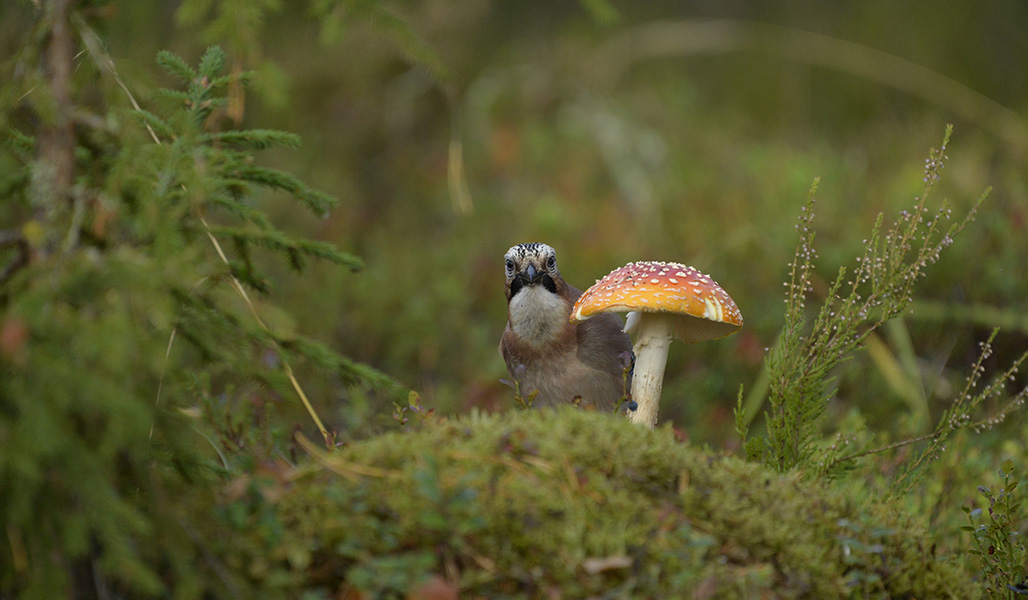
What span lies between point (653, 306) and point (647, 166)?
7069 mm

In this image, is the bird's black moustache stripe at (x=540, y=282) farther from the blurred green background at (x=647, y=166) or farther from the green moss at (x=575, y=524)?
the green moss at (x=575, y=524)

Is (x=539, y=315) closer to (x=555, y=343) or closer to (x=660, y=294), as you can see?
(x=555, y=343)

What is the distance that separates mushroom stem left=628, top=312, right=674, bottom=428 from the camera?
11.8ft

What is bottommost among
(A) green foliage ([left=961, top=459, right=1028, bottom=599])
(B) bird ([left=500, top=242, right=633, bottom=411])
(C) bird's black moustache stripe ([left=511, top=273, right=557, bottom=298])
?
(A) green foliage ([left=961, top=459, right=1028, bottom=599])

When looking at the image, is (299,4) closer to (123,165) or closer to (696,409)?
(696,409)

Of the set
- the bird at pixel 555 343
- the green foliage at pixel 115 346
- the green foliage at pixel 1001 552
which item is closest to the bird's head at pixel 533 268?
the bird at pixel 555 343

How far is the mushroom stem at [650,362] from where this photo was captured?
3.61 meters

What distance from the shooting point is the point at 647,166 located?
1001cm

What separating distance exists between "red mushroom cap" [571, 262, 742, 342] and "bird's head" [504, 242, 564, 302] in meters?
0.89

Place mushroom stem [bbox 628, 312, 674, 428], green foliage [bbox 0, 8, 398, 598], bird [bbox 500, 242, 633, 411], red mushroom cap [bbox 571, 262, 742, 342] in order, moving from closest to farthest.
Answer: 1. green foliage [bbox 0, 8, 398, 598]
2. red mushroom cap [bbox 571, 262, 742, 342]
3. mushroom stem [bbox 628, 312, 674, 428]
4. bird [bbox 500, 242, 633, 411]

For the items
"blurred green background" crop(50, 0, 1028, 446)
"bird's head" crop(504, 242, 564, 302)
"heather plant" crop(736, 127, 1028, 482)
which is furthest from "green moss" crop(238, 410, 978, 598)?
"blurred green background" crop(50, 0, 1028, 446)

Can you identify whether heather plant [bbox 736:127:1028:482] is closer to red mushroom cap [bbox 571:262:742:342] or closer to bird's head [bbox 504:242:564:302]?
red mushroom cap [bbox 571:262:742:342]

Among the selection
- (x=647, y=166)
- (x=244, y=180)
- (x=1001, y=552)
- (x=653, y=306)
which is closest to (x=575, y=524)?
(x=653, y=306)

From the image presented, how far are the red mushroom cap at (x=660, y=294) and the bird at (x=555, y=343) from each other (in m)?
0.87
